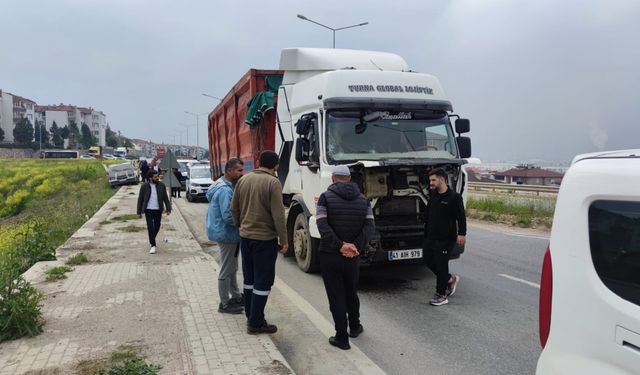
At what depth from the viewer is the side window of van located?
6.76ft

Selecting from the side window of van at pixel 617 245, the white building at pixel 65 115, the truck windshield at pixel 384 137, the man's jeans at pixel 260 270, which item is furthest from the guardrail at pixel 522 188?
the white building at pixel 65 115

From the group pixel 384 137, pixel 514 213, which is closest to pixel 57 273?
pixel 384 137

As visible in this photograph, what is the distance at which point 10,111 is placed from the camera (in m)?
130

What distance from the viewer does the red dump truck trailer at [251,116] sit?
30.2ft

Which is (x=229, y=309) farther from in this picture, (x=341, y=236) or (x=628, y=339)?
(x=628, y=339)

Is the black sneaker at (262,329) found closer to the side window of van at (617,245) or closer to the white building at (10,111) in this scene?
the side window of van at (617,245)

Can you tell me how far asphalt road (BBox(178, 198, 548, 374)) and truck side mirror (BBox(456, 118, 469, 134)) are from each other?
7.25 feet

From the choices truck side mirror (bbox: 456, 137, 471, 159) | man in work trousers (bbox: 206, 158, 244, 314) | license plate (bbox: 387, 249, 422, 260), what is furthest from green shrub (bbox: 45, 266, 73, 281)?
truck side mirror (bbox: 456, 137, 471, 159)

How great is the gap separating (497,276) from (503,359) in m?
3.38

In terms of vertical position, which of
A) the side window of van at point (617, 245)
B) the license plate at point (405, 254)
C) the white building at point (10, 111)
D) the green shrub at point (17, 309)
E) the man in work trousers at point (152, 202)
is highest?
the white building at point (10, 111)

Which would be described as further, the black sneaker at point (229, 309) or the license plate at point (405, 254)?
the license plate at point (405, 254)

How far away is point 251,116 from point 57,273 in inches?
172

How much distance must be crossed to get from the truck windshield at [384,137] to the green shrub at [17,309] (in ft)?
12.7

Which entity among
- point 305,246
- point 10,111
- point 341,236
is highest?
point 10,111
